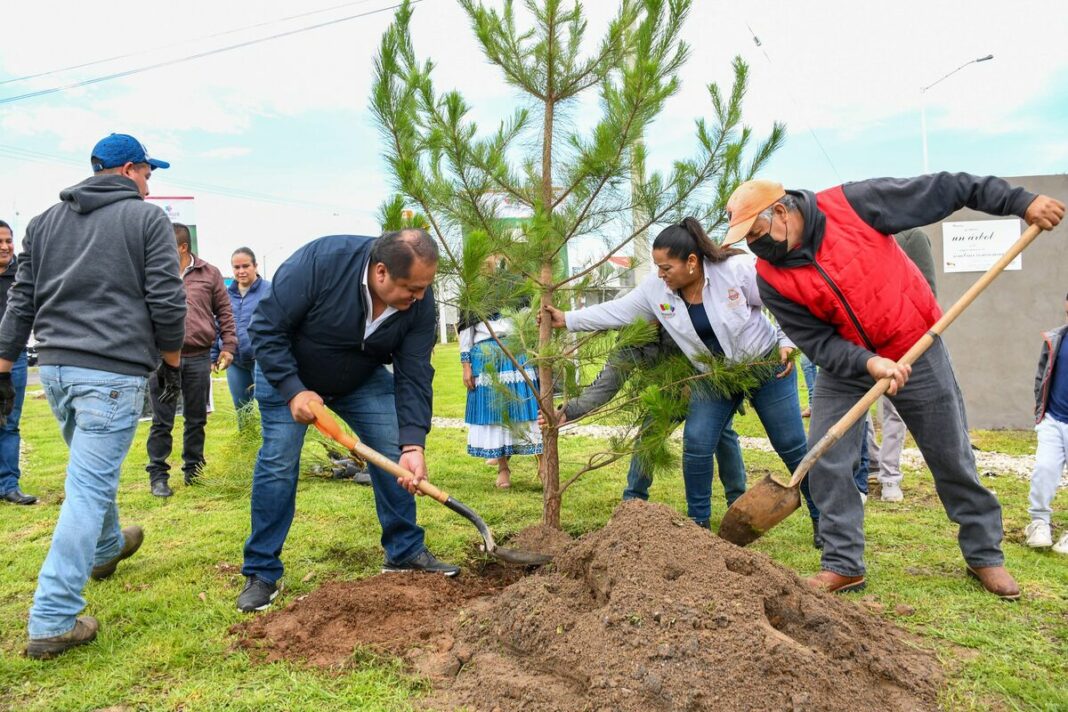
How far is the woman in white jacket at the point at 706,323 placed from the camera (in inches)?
139

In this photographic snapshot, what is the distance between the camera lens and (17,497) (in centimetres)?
508

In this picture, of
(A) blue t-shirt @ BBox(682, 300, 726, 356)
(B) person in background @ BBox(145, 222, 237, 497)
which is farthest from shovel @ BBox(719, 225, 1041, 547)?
(B) person in background @ BBox(145, 222, 237, 497)

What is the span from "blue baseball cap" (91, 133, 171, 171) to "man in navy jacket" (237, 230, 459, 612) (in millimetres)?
731

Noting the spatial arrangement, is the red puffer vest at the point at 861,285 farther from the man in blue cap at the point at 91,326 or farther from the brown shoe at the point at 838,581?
the man in blue cap at the point at 91,326

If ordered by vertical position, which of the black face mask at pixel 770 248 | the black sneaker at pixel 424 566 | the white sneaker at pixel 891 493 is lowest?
the white sneaker at pixel 891 493

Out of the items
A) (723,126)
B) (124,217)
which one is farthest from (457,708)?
(723,126)

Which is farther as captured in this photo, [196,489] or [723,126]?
[196,489]

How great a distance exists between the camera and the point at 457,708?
230cm

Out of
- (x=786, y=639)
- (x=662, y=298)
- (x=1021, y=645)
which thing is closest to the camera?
(x=786, y=639)

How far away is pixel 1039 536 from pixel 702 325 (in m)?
1.97

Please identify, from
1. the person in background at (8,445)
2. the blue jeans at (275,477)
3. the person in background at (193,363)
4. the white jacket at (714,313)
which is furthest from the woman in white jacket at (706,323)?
the person in background at (8,445)

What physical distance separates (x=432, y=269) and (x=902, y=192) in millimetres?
1861

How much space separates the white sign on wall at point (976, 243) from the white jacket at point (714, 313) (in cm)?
496

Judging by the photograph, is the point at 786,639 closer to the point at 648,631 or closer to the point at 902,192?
the point at 648,631
